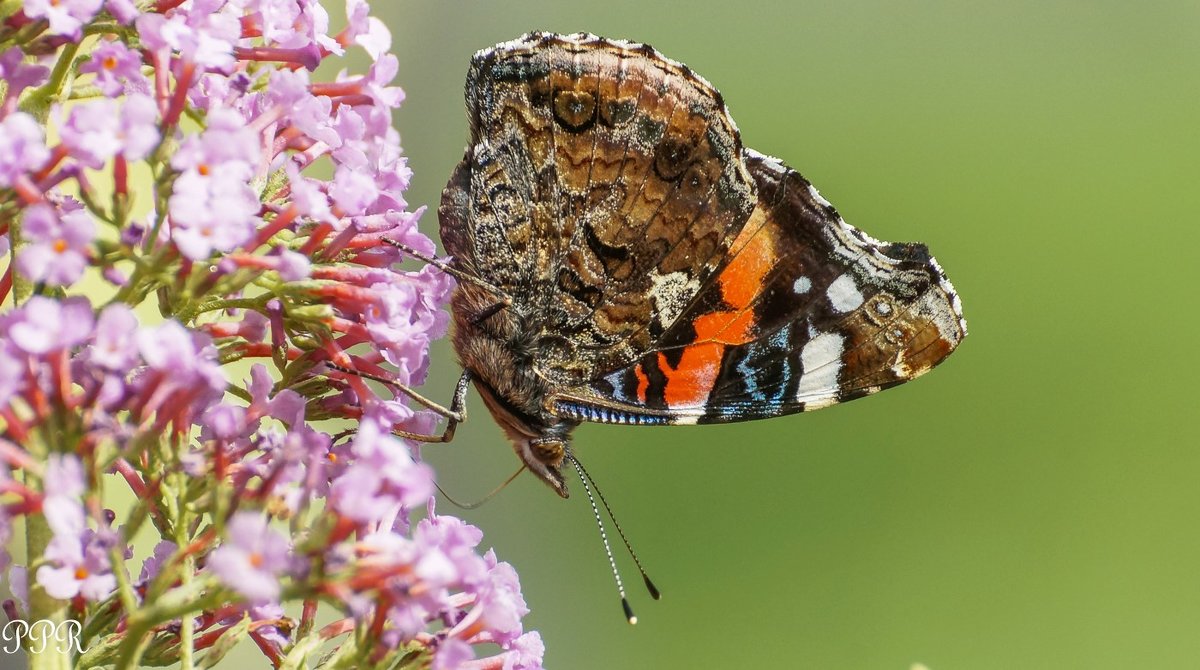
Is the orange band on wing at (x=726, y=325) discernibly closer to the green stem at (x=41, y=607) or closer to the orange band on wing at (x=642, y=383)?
the orange band on wing at (x=642, y=383)

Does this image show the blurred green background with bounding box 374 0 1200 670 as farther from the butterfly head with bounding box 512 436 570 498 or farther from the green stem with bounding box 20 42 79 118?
the green stem with bounding box 20 42 79 118

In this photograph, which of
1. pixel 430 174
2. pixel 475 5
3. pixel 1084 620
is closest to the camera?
pixel 1084 620

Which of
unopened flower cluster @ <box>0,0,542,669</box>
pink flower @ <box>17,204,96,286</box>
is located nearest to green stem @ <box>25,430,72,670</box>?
unopened flower cluster @ <box>0,0,542,669</box>

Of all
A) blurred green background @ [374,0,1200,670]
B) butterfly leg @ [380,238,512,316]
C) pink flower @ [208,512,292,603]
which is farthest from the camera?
blurred green background @ [374,0,1200,670]

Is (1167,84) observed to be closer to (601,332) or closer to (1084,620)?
(1084,620)

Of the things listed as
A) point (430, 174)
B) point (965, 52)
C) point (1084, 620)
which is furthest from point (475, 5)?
point (1084, 620)

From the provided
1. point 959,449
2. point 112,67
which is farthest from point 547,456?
point 959,449

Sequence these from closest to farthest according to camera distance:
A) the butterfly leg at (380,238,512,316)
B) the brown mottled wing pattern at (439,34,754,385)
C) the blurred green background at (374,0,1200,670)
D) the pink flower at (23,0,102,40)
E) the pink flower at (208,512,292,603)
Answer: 1. the pink flower at (208,512,292,603)
2. the pink flower at (23,0,102,40)
3. the butterfly leg at (380,238,512,316)
4. the brown mottled wing pattern at (439,34,754,385)
5. the blurred green background at (374,0,1200,670)

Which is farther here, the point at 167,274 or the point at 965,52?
the point at 965,52
